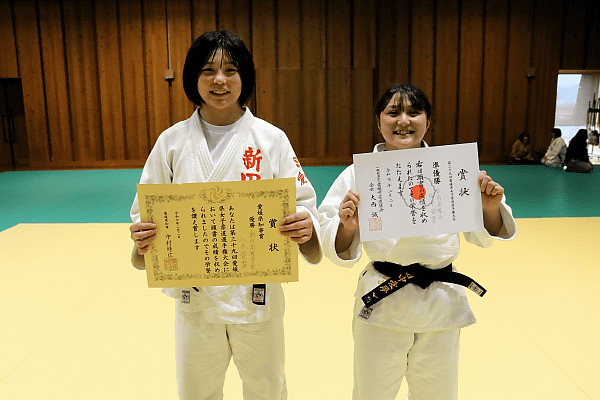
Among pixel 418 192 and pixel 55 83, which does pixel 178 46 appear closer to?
pixel 55 83

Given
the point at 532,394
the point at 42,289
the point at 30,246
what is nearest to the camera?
the point at 532,394

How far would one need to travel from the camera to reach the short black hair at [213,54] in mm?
1869

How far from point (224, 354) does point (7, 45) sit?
16620mm

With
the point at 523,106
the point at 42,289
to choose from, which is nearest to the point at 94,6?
the point at 42,289

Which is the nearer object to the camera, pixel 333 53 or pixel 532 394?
pixel 532 394

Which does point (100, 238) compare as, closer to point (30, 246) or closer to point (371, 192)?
point (30, 246)

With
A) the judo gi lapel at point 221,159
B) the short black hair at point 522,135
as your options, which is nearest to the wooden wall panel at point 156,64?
the short black hair at point 522,135

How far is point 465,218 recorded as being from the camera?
6.04 ft

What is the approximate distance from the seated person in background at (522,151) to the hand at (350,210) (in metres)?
14.4

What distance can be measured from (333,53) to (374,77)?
152cm

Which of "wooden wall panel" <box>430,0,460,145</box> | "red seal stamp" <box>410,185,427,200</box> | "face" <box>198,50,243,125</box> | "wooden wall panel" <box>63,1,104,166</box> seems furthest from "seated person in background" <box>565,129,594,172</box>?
"wooden wall panel" <box>63,1,104,166</box>

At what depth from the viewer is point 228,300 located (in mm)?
1974

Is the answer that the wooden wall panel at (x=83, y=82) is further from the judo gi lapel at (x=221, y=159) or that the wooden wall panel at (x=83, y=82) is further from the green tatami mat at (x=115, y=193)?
the judo gi lapel at (x=221, y=159)

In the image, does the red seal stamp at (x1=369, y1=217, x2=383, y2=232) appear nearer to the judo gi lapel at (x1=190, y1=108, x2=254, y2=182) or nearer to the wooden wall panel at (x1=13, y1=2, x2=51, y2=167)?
the judo gi lapel at (x1=190, y1=108, x2=254, y2=182)
